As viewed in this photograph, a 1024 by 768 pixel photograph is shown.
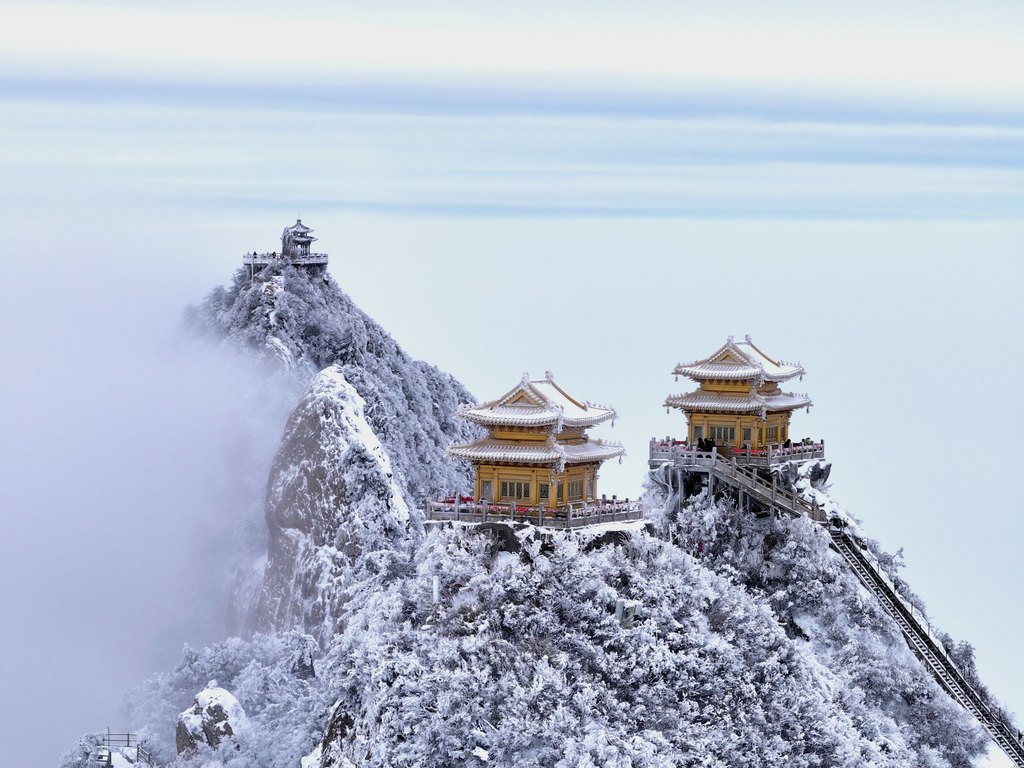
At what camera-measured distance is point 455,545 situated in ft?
236

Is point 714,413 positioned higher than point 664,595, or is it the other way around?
point 714,413

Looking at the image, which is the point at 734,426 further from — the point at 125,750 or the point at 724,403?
the point at 125,750

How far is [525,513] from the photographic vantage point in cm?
7262

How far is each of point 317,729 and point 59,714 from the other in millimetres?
22544

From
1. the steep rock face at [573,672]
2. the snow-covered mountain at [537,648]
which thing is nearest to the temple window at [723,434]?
the snow-covered mountain at [537,648]

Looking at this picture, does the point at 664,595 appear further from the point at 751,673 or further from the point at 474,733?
the point at 474,733

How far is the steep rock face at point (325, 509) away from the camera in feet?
288

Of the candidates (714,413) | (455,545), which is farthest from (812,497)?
(455,545)

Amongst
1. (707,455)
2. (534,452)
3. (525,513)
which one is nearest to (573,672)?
(525,513)

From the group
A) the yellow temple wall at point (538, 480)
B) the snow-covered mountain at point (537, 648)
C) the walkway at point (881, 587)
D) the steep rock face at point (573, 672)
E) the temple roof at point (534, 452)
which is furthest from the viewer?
the walkway at point (881, 587)

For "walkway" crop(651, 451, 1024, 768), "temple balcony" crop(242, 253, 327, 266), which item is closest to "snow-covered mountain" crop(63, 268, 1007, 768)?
"walkway" crop(651, 451, 1024, 768)

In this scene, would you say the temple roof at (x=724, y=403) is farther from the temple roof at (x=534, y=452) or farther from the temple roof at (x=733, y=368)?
the temple roof at (x=534, y=452)

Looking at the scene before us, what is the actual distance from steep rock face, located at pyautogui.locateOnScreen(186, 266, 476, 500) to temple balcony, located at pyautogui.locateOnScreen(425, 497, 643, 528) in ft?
82.9

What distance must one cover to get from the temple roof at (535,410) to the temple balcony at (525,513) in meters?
2.66
